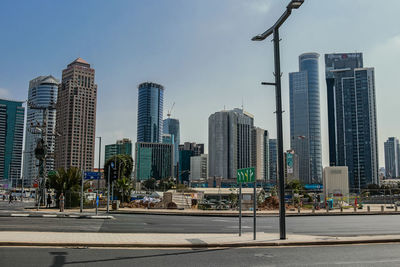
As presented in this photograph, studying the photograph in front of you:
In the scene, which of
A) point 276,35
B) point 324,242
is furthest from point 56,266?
point 276,35

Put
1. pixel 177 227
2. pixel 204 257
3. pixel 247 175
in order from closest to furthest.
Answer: pixel 204 257, pixel 247 175, pixel 177 227

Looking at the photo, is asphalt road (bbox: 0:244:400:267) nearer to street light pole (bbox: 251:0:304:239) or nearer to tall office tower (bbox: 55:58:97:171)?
street light pole (bbox: 251:0:304:239)

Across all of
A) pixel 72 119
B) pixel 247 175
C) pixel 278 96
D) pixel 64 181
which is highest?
pixel 72 119

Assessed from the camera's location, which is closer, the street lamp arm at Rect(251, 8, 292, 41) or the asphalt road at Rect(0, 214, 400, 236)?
the street lamp arm at Rect(251, 8, 292, 41)

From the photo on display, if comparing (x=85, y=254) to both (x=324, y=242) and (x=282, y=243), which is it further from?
(x=324, y=242)

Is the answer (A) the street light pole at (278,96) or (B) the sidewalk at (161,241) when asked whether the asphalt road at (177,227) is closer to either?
(B) the sidewalk at (161,241)

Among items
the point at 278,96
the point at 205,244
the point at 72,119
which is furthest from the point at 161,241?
the point at 72,119

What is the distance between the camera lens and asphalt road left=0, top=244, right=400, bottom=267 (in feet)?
32.1

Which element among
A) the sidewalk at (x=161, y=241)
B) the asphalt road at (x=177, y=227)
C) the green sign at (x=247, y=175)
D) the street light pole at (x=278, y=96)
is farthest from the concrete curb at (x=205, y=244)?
the asphalt road at (x=177, y=227)

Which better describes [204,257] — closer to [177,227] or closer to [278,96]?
[278,96]

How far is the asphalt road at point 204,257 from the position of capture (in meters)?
9.77

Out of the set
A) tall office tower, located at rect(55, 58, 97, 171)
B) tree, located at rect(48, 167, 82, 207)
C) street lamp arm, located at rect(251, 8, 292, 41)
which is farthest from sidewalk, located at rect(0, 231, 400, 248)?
tall office tower, located at rect(55, 58, 97, 171)

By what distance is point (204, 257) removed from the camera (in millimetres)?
A: 10812

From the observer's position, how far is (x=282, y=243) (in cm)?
1366
